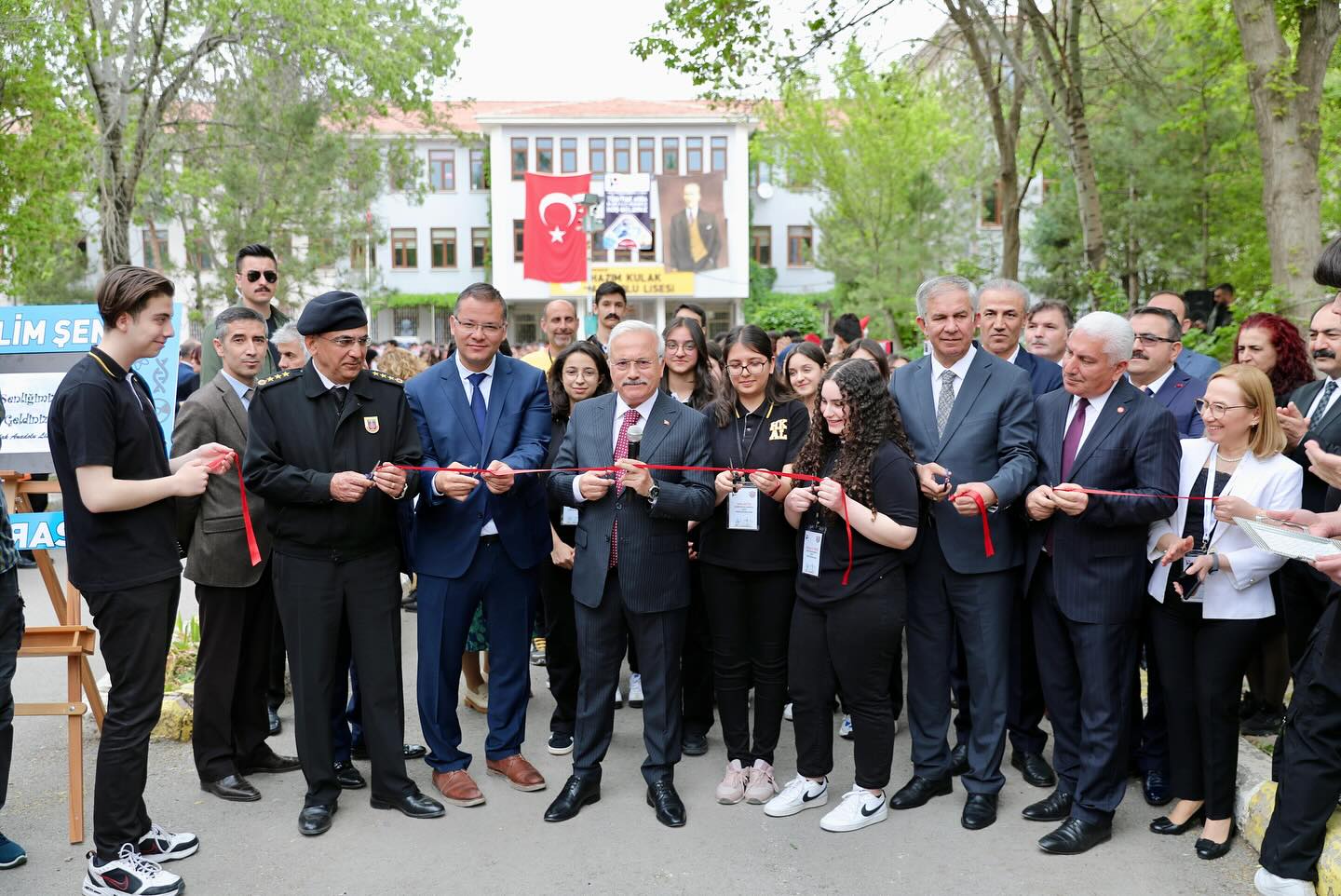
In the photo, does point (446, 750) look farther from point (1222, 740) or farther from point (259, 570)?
point (1222, 740)

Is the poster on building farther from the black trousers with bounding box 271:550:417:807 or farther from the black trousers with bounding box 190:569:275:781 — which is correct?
the black trousers with bounding box 271:550:417:807

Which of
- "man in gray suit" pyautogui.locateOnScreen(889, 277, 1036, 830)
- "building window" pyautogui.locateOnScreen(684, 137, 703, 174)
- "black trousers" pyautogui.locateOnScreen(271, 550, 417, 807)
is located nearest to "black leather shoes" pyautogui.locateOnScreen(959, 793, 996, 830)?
"man in gray suit" pyautogui.locateOnScreen(889, 277, 1036, 830)

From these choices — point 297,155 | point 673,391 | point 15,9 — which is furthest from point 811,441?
point 297,155

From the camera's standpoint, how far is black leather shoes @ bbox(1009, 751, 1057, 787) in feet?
16.4

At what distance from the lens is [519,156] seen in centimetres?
4538

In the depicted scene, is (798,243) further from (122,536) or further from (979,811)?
(122,536)

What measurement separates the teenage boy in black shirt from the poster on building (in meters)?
35.2

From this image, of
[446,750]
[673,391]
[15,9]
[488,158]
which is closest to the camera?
[446,750]

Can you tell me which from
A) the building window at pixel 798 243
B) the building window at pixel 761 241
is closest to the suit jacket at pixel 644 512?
the building window at pixel 798 243

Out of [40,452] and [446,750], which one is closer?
[446,750]

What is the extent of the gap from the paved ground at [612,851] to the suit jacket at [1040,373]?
2.05 meters

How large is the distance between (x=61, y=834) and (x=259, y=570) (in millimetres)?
1401

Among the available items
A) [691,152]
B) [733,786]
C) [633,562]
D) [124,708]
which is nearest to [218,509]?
[124,708]

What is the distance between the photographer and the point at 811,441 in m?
4.73
